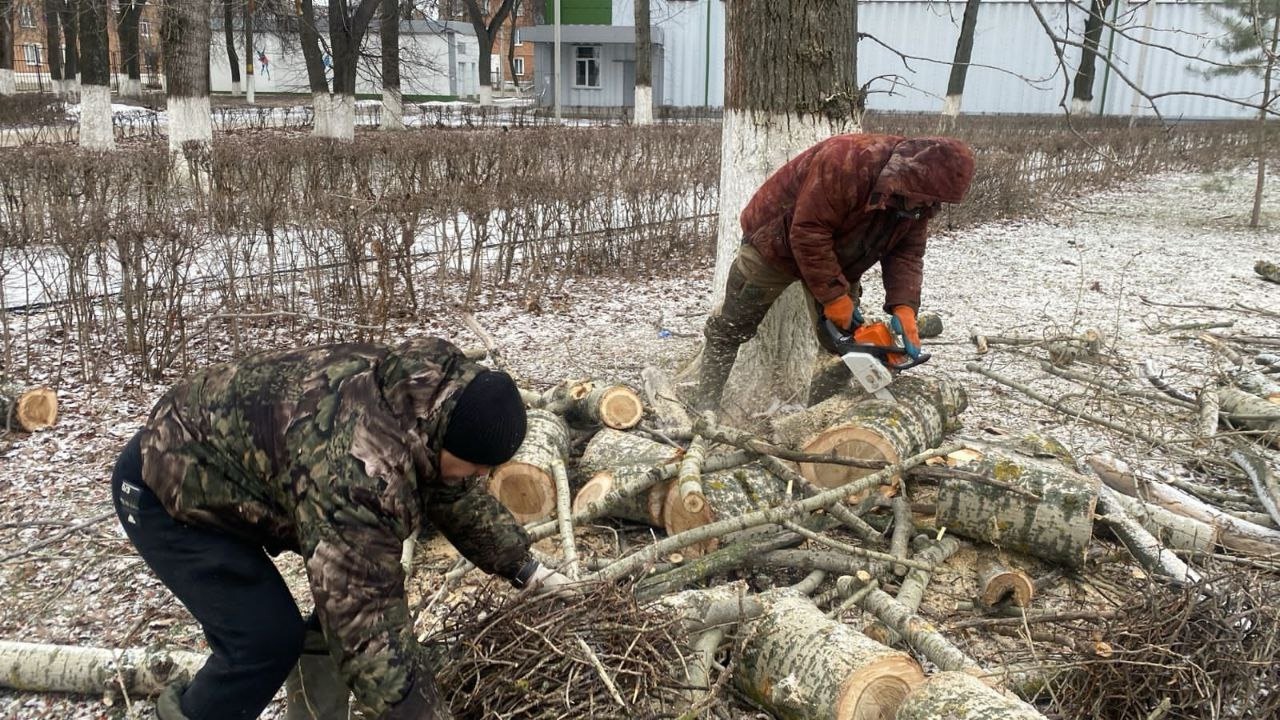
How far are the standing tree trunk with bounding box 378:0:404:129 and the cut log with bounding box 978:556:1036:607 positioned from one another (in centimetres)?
1600

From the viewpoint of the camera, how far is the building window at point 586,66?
34.0m

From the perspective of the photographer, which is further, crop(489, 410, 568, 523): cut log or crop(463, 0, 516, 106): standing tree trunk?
crop(463, 0, 516, 106): standing tree trunk

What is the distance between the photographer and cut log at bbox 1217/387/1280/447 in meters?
3.94

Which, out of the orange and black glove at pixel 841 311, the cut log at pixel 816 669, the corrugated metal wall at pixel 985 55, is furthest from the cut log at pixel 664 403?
the corrugated metal wall at pixel 985 55

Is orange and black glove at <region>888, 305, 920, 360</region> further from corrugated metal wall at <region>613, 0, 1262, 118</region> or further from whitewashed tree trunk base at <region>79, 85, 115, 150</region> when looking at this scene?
corrugated metal wall at <region>613, 0, 1262, 118</region>

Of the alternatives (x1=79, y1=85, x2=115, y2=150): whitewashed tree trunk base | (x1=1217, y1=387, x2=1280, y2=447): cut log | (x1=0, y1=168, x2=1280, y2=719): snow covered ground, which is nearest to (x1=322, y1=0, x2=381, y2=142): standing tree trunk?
(x1=79, y1=85, x2=115, y2=150): whitewashed tree trunk base

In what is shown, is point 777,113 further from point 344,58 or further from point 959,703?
point 344,58

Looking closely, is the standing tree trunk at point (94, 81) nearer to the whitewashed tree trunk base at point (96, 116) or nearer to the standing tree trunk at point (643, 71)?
the whitewashed tree trunk base at point (96, 116)

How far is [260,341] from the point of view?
16.9ft

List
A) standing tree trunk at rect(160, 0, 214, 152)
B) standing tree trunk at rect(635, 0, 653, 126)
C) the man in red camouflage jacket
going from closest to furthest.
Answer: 1. the man in red camouflage jacket
2. standing tree trunk at rect(160, 0, 214, 152)
3. standing tree trunk at rect(635, 0, 653, 126)

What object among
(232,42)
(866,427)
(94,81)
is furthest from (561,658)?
(232,42)

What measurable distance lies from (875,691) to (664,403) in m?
2.08

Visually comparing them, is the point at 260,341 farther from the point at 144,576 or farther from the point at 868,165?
the point at 868,165

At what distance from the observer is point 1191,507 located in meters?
3.15
